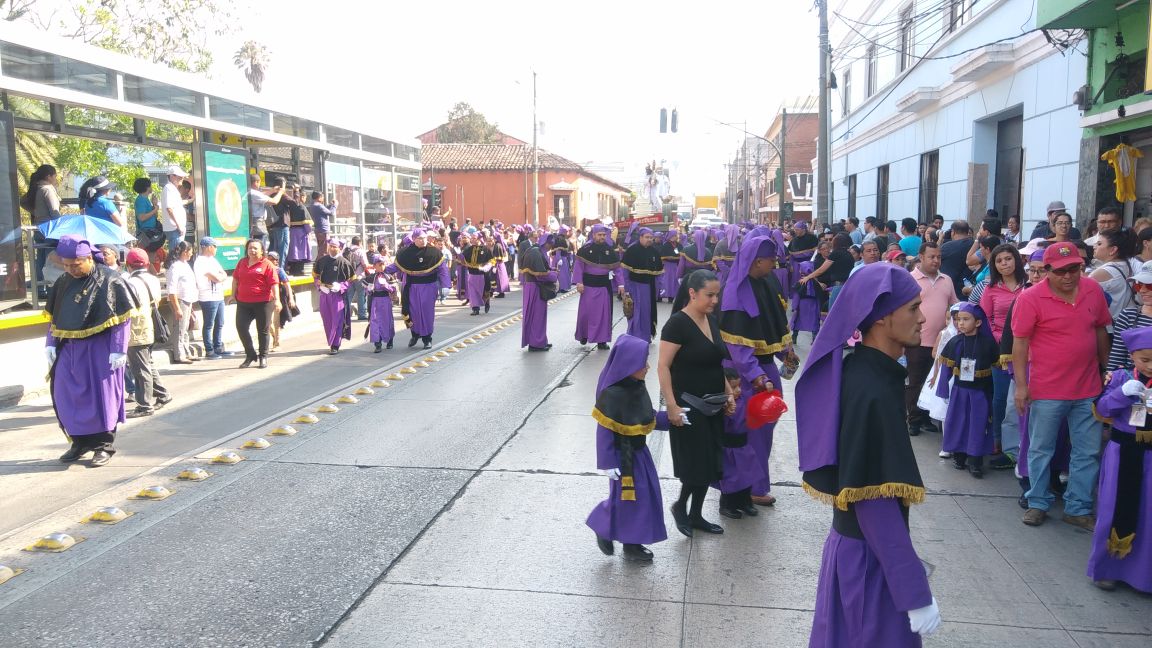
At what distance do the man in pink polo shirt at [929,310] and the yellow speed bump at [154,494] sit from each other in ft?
20.8

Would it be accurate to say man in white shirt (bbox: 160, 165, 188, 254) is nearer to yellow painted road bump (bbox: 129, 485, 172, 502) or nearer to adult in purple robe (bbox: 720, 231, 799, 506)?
yellow painted road bump (bbox: 129, 485, 172, 502)

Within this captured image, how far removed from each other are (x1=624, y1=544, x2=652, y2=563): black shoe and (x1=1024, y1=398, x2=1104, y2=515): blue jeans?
269 centimetres

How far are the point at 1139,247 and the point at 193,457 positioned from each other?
8.10 m

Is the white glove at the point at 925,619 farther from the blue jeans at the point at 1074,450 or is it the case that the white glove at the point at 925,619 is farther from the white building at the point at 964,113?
the white building at the point at 964,113

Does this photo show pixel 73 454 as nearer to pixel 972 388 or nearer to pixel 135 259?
pixel 135 259

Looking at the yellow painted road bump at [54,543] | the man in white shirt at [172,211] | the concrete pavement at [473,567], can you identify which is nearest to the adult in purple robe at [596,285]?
the concrete pavement at [473,567]

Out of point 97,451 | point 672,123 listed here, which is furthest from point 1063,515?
point 672,123

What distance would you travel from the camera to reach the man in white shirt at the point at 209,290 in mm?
12891

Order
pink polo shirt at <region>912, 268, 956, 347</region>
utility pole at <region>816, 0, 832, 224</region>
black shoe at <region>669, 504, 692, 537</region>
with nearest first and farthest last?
black shoe at <region>669, 504, 692, 537</region>
pink polo shirt at <region>912, 268, 956, 347</region>
utility pole at <region>816, 0, 832, 224</region>

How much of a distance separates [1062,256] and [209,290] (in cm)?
1131

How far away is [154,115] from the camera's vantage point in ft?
44.9

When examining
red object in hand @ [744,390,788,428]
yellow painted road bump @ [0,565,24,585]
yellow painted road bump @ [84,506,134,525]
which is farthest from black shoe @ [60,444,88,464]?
red object in hand @ [744,390,788,428]

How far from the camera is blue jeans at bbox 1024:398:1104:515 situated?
557 cm

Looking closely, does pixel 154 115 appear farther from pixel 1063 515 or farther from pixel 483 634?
pixel 1063 515
